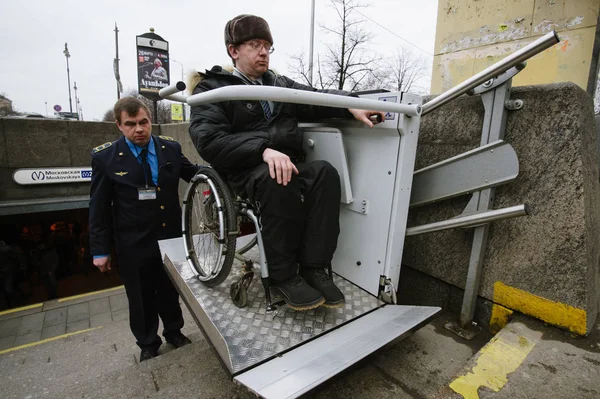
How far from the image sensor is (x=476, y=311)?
6.42 ft

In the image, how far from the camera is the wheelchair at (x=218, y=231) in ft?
5.72

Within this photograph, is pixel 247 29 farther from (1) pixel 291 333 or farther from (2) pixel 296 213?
(1) pixel 291 333

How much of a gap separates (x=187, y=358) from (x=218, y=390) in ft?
1.68

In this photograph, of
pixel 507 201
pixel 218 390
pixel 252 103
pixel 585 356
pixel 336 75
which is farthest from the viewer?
pixel 336 75

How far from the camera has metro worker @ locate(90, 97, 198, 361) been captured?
2.38 m

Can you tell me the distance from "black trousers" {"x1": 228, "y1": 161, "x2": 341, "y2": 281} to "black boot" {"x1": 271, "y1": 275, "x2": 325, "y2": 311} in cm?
4

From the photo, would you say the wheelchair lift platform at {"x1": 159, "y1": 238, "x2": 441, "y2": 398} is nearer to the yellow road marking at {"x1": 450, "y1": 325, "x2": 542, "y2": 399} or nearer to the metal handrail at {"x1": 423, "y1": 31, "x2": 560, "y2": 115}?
the yellow road marking at {"x1": 450, "y1": 325, "x2": 542, "y2": 399}

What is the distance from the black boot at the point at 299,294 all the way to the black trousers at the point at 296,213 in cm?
4

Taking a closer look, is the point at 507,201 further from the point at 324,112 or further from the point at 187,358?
the point at 187,358

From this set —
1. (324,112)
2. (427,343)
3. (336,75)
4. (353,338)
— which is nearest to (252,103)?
(324,112)

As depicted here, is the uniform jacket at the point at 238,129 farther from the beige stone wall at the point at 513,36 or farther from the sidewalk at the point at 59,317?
the sidewalk at the point at 59,317

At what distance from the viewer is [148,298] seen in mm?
2631

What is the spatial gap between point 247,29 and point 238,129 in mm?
591

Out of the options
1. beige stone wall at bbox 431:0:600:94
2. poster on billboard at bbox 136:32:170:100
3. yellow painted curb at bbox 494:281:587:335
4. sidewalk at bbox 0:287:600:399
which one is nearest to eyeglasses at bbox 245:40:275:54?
sidewalk at bbox 0:287:600:399
